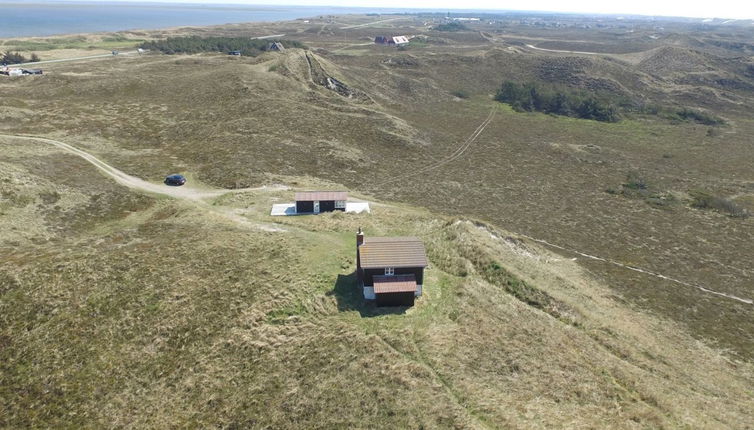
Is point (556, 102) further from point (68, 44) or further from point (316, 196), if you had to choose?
point (68, 44)

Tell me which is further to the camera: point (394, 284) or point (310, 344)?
point (394, 284)

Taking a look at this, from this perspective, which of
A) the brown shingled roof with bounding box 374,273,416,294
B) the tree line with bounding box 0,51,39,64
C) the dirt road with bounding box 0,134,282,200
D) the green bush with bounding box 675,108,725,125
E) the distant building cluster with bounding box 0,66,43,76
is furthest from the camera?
the tree line with bounding box 0,51,39,64

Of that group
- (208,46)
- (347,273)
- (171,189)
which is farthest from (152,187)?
(208,46)

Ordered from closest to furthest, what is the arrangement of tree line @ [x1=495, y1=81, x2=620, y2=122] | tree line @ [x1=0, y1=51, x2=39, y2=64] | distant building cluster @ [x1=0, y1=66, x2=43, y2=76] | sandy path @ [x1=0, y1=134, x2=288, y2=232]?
1. sandy path @ [x1=0, y1=134, x2=288, y2=232]
2. distant building cluster @ [x1=0, y1=66, x2=43, y2=76]
3. tree line @ [x1=495, y1=81, x2=620, y2=122]
4. tree line @ [x1=0, y1=51, x2=39, y2=64]

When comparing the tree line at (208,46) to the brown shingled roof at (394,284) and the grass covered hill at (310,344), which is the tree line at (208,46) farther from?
the brown shingled roof at (394,284)

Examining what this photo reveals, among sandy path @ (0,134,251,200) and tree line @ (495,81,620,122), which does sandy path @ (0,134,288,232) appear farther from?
tree line @ (495,81,620,122)

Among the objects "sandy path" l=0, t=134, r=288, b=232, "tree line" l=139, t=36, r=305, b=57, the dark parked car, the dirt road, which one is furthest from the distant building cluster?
the dark parked car
